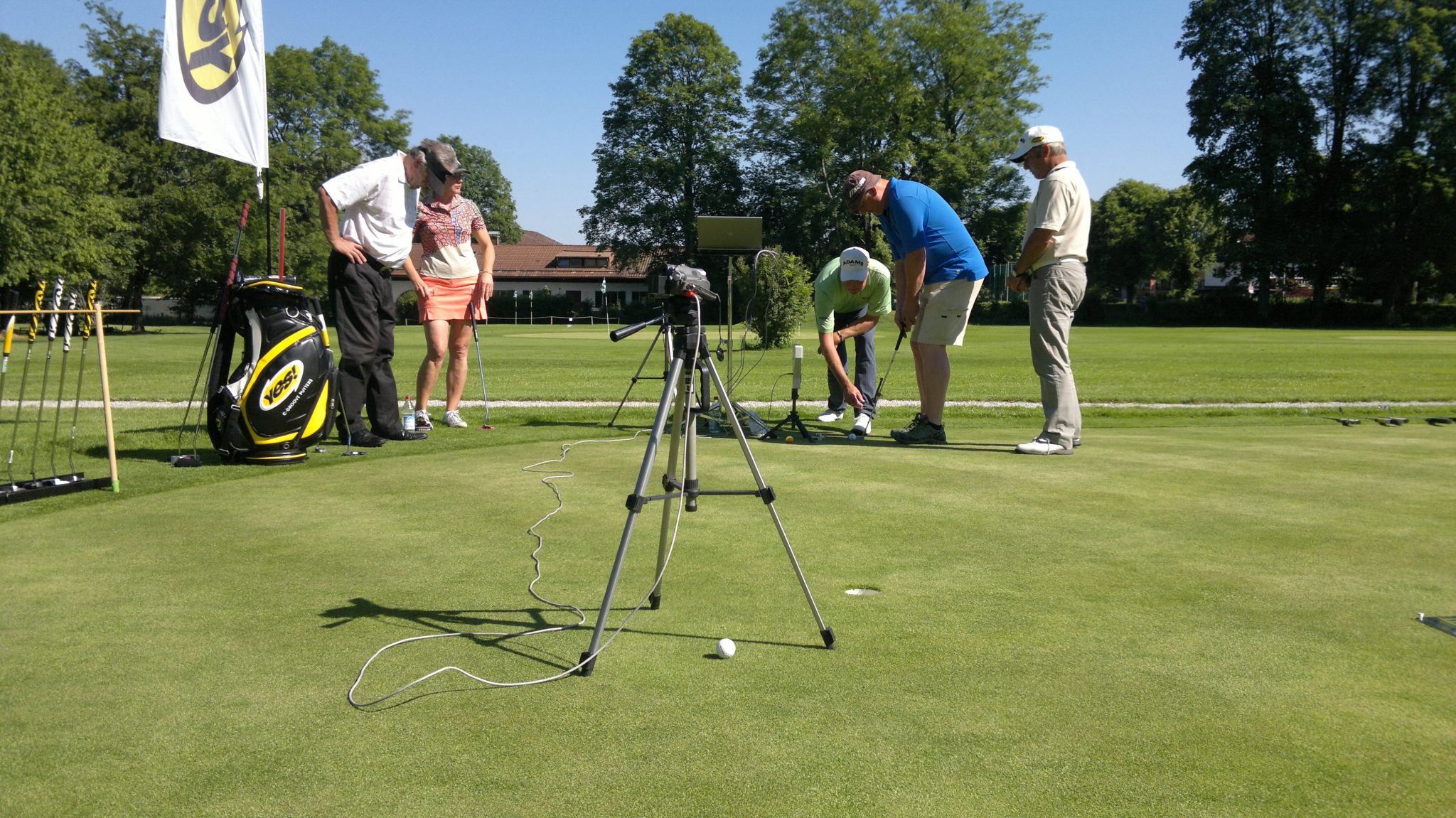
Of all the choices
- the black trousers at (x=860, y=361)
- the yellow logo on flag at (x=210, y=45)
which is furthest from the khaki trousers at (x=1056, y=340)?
the yellow logo on flag at (x=210, y=45)

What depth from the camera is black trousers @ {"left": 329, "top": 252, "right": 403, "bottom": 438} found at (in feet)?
28.0

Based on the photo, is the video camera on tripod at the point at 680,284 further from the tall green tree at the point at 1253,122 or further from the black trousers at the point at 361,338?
the tall green tree at the point at 1253,122

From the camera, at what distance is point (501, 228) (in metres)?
94.1

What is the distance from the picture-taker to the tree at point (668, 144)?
6262cm

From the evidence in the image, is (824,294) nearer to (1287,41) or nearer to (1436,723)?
(1436,723)

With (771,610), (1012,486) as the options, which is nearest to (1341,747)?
(771,610)

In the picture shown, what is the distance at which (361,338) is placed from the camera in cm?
858

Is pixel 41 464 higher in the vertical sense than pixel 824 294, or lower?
lower

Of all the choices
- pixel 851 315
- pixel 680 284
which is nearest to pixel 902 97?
pixel 851 315

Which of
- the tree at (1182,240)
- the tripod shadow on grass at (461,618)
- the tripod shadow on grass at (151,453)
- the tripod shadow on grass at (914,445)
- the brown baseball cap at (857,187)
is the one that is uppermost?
the tree at (1182,240)

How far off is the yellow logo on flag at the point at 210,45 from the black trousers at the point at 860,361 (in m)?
5.71

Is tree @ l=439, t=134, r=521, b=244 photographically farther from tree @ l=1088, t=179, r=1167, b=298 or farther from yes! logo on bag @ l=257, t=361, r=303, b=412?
yes! logo on bag @ l=257, t=361, r=303, b=412

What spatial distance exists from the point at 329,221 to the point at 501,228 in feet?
291

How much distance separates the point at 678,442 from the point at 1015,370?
54.2 feet
